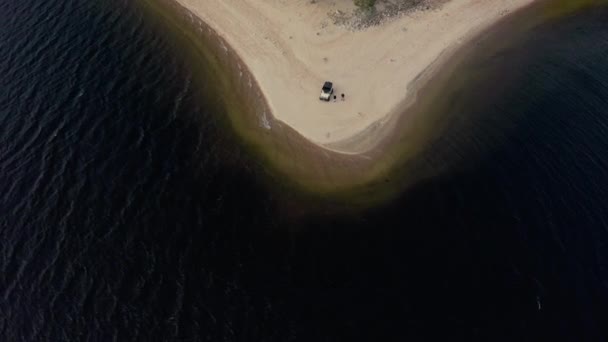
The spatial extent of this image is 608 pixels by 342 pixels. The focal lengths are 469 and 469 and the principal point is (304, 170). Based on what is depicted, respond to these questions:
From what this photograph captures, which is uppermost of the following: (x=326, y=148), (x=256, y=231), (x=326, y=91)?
(x=326, y=91)

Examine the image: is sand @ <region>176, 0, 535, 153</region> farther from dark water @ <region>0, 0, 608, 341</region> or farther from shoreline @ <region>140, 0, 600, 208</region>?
dark water @ <region>0, 0, 608, 341</region>

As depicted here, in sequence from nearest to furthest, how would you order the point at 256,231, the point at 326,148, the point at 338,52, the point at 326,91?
the point at 256,231, the point at 326,148, the point at 326,91, the point at 338,52

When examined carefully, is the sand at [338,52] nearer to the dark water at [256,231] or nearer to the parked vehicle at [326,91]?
the parked vehicle at [326,91]

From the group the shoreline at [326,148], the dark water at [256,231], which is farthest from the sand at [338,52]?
the dark water at [256,231]

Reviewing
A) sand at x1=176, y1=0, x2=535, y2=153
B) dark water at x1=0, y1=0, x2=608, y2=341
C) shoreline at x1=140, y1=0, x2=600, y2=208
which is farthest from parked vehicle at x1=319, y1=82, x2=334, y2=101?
dark water at x1=0, y1=0, x2=608, y2=341

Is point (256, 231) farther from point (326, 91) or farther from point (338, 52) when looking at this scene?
point (338, 52)

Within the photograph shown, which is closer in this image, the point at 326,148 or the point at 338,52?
the point at 326,148

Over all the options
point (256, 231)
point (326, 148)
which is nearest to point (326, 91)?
point (326, 148)
